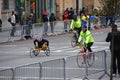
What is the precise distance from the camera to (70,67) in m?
15.7

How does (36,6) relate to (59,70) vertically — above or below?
below

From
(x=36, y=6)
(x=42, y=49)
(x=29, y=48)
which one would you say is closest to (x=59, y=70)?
(x=42, y=49)

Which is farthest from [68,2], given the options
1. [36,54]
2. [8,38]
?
[36,54]

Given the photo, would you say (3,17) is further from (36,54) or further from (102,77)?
(102,77)

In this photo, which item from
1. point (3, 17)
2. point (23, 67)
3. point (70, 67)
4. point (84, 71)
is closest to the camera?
point (23, 67)

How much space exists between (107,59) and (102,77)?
651mm

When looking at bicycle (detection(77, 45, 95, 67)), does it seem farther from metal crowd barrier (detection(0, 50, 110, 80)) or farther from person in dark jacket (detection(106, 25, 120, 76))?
person in dark jacket (detection(106, 25, 120, 76))

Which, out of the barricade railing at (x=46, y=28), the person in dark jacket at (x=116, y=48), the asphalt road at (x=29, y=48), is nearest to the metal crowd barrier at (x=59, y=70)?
the person in dark jacket at (x=116, y=48)

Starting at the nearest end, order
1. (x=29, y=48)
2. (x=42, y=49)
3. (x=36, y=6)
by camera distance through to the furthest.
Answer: (x=42, y=49)
(x=29, y=48)
(x=36, y=6)

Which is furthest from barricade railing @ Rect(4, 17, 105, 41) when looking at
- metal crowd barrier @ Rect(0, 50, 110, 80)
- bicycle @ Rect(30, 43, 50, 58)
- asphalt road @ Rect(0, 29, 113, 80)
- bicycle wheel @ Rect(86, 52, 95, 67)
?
bicycle wheel @ Rect(86, 52, 95, 67)

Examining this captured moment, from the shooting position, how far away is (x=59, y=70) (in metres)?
15.2

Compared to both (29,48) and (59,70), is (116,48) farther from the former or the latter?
(29,48)

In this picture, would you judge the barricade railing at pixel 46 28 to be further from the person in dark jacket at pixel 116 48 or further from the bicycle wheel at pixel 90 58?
the bicycle wheel at pixel 90 58

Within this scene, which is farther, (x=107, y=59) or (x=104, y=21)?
(x=104, y=21)
